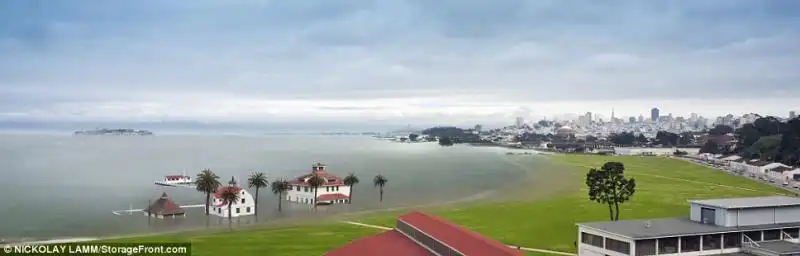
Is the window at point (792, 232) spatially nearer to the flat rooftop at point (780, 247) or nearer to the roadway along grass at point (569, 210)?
the flat rooftop at point (780, 247)

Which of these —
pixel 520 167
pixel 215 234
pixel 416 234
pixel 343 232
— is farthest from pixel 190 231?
pixel 520 167

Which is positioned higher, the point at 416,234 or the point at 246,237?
the point at 416,234

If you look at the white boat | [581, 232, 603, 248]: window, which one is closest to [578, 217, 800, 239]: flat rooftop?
[581, 232, 603, 248]: window

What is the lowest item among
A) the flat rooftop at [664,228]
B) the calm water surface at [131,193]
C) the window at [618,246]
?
the calm water surface at [131,193]

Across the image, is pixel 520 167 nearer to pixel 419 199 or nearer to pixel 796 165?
pixel 796 165

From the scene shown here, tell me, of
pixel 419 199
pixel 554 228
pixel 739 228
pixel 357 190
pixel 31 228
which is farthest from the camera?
pixel 357 190

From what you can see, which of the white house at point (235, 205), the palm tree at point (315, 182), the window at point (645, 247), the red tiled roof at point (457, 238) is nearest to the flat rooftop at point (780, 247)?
the window at point (645, 247)

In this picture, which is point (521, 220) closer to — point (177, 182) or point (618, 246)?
point (618, 246)
